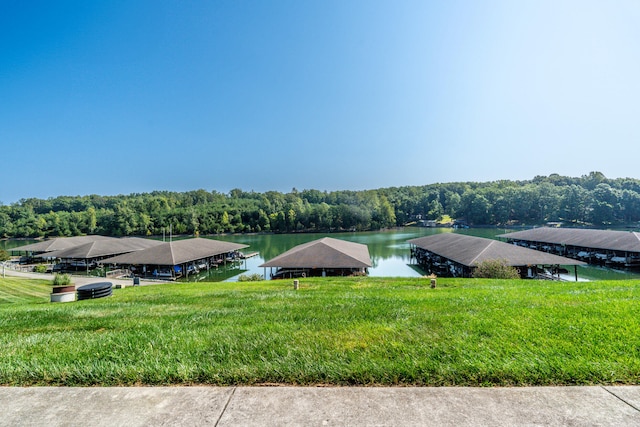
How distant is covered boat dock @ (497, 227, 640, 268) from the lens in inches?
1116

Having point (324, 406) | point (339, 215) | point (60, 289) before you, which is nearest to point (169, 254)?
point (60, 289)

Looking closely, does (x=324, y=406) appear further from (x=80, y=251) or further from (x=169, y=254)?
(x=80, y=251)

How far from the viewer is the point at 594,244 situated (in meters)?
30.4

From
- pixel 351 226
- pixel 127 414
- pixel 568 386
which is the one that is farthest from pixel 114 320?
pixel 351 226

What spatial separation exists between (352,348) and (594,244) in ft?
123

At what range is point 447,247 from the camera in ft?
95.0

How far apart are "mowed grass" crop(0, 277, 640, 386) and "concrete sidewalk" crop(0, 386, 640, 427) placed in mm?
184

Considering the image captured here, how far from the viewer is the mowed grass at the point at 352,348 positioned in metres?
2.64

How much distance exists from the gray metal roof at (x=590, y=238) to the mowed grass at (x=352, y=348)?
3176 cm

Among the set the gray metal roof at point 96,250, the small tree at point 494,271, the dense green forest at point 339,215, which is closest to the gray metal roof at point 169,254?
the gray metal roof at point 96,250

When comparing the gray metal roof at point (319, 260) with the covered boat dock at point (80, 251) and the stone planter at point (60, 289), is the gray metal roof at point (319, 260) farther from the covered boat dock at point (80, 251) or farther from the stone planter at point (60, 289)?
the covered boat dock at point (80, 251)

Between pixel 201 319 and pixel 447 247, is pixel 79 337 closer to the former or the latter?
pixel 201 319

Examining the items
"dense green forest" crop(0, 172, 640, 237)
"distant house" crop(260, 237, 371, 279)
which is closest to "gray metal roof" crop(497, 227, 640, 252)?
"distant house" crop(260, 237, 371, 279)

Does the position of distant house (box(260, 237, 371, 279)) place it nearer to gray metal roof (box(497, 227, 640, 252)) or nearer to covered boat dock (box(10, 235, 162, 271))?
covered boat dock (box(10, 235, 162, 271))
